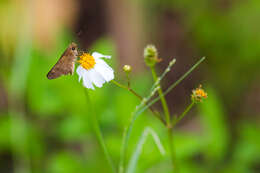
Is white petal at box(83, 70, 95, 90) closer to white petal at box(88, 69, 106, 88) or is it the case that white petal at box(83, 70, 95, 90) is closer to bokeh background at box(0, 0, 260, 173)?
white petal at box(88, 69, 106, 88)

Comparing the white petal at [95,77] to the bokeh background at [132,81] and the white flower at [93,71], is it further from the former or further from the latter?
the bokeh background at [132,81]

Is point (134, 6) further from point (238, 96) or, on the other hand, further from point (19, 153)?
point (19, 153)

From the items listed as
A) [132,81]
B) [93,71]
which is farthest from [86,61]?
[132,81]

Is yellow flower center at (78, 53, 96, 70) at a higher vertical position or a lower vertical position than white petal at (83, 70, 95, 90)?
higher

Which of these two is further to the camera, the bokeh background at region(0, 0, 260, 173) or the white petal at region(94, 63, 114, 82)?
the bokeh background at region(0, 0, 260, 173)

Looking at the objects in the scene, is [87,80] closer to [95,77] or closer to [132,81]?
[95,77]

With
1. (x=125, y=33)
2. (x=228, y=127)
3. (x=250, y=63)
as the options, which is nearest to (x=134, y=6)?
(x=125, y=33)

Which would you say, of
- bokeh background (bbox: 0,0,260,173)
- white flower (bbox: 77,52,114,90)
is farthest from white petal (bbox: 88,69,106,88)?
bokeh background (bbox: 0,0,260,173)

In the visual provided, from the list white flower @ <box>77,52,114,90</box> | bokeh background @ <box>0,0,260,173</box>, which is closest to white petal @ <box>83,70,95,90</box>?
white flower @ <box>77,52,114,90</box>
